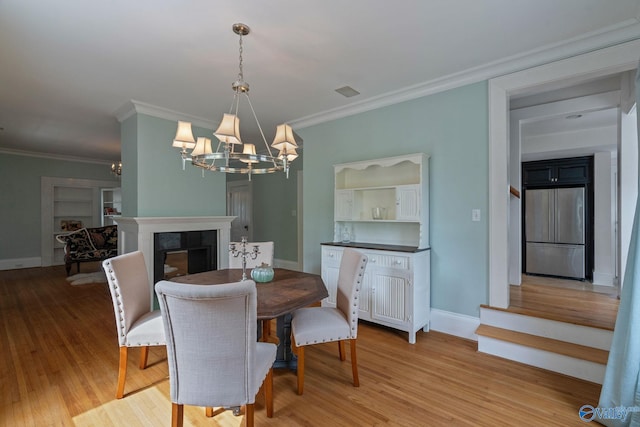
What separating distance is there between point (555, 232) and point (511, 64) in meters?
3.34

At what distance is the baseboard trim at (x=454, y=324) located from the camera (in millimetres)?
2955

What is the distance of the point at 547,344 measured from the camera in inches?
97.7

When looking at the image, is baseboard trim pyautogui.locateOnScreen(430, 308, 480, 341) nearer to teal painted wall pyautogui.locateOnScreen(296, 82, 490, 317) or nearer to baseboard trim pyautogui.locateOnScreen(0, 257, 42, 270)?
teal painted wall pyautogui.locateOnScreen(296, 82, 490, 317)

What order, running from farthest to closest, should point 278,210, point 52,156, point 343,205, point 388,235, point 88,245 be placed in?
point 52,156
point 278,210
point 88,245
point 343,205
point 388,235

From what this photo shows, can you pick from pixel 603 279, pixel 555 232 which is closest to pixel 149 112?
pixel 555 232

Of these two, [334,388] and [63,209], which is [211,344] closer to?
[334,388]

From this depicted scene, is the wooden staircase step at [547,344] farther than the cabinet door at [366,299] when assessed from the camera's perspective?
No

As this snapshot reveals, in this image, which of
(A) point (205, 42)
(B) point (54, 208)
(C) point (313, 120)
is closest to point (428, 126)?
(C) point (313, 120)

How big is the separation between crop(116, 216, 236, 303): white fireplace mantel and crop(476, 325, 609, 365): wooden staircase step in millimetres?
3477

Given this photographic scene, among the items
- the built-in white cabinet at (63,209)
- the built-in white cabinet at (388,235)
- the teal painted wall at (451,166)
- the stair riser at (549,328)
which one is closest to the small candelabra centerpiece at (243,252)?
the built-in white cabinet at (388,235)

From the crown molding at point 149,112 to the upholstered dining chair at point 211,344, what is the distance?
324cm

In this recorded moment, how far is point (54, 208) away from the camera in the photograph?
6848 mm

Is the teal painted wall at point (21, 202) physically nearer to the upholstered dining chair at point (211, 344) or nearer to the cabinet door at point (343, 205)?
the cabinet door at point (343, 205)

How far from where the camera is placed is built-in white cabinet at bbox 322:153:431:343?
2.95 metres
